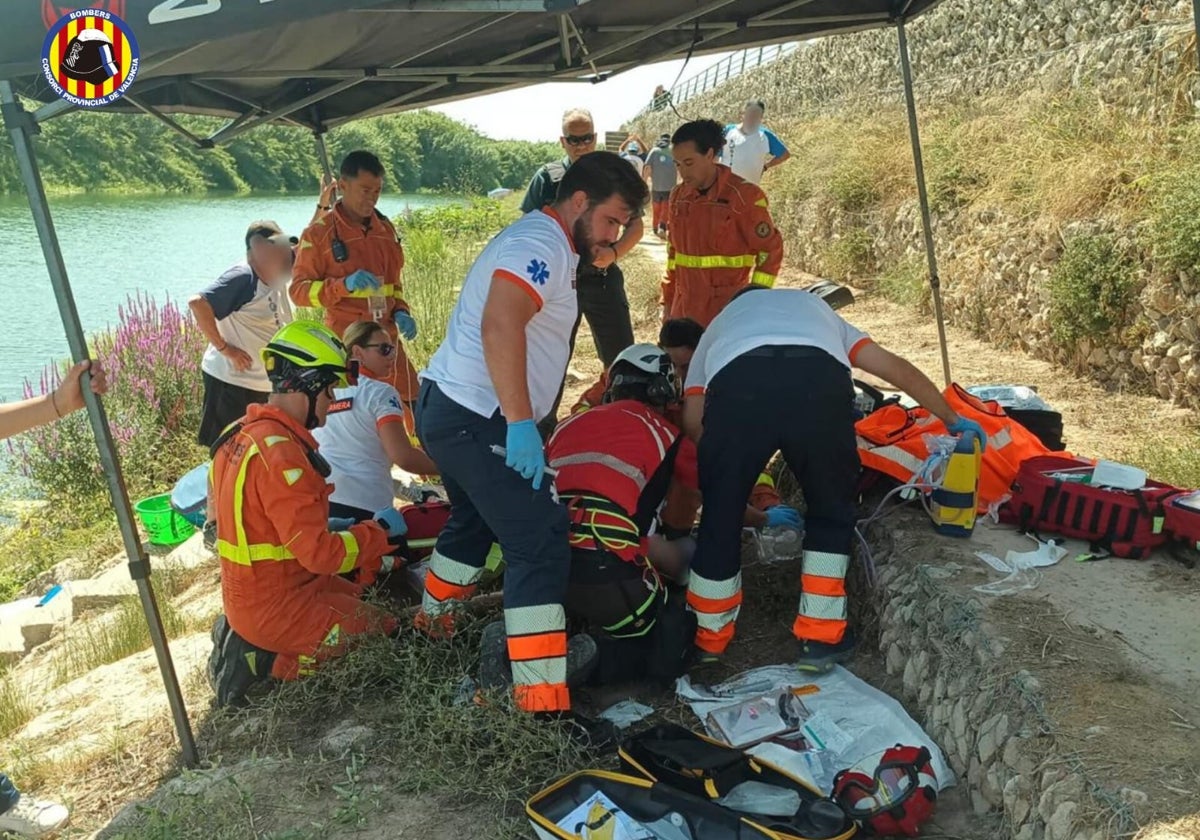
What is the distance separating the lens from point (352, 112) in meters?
5.68

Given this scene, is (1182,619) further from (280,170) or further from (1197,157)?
(280,170)

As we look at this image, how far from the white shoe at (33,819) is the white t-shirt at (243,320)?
242cm

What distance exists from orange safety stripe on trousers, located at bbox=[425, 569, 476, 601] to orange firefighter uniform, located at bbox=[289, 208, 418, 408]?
1.67 metres

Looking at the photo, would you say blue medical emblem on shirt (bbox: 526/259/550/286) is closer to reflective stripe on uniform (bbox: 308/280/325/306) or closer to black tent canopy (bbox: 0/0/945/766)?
black tent canopy (bbox: 0/0/945/766)

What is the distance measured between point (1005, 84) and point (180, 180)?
3478 centimetres

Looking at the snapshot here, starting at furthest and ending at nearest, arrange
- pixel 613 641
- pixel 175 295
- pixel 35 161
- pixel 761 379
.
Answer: pixel 175 295 < pixel 613 641 < pixel 761 379 < pixel 35 161

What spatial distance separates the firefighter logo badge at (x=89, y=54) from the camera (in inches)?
94.0

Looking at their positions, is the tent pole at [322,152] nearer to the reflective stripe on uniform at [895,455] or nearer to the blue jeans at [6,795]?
the reflective stripe on uniform at [895,455]

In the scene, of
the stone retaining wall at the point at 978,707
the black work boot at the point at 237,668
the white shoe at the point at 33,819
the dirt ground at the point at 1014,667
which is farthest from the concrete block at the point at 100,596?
the stone retaining wall at the point at 978,707

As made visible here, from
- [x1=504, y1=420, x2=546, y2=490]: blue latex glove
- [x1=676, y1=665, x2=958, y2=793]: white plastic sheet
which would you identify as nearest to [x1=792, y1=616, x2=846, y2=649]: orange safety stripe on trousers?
[x1=676, y1=665, x2=958, y2=793]: white plastic sheet

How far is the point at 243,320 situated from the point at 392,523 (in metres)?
1.85

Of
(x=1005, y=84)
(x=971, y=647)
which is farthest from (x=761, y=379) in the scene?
(x=1005, y=84)

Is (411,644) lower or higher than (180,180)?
lower

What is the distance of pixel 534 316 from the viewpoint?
2.75 m
